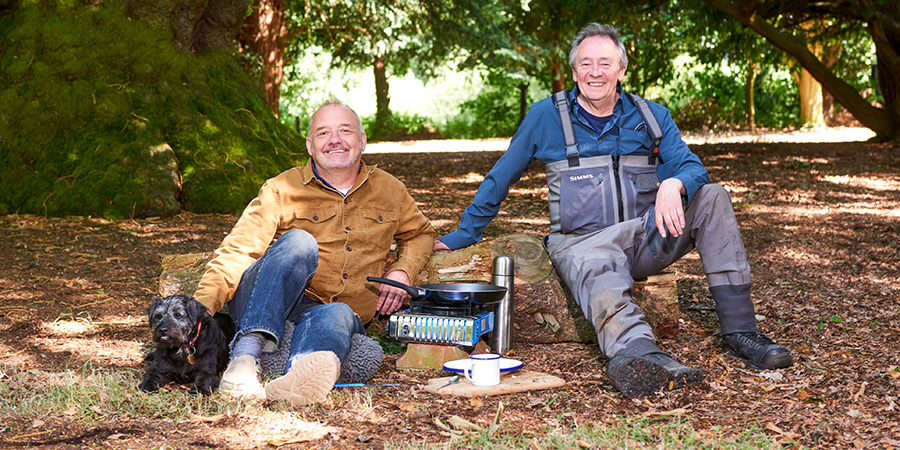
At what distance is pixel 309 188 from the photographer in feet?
12.1

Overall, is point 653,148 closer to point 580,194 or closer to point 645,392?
point 580,194

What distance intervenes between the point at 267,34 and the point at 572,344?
792cm

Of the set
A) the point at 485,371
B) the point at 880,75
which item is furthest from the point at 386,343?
the point at 880,75

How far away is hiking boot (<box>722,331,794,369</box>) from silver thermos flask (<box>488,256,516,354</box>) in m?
1.02

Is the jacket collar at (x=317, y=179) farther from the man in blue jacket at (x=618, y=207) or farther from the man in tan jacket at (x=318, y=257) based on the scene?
the man in blue jacket at (x=618, y=207)

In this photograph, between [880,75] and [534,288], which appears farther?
[880,75]

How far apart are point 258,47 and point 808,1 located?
8.70 m

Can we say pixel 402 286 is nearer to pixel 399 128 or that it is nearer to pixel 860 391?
pixel 860 391

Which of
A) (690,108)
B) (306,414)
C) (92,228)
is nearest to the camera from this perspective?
(306,414)

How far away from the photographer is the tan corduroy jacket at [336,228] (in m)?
3.57

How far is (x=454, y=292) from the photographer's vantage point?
3.46 meters

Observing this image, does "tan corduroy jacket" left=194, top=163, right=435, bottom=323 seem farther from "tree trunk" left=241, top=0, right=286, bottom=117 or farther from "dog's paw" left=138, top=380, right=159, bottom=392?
"tree trunk" left=241, top=0, right=286, bottom=117

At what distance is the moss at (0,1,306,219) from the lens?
699 centimetres

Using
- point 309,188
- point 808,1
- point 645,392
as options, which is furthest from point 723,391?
point 808,1
